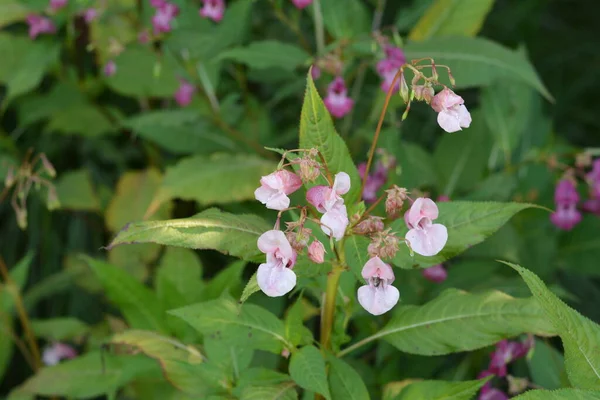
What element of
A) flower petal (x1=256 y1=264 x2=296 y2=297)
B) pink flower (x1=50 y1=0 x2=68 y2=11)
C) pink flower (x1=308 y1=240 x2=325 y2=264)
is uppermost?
pink flower (x1=308 y1=240 x2=325 y2=264)

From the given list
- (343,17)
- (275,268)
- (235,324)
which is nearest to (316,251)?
(275,268)

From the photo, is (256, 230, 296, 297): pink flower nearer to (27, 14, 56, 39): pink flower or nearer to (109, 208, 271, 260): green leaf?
(109, 208, 271, 260): green leaf

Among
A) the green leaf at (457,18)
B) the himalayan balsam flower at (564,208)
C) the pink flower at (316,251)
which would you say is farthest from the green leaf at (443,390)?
the green leaf at (457,18)

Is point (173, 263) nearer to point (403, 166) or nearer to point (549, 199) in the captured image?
point (403, 166)

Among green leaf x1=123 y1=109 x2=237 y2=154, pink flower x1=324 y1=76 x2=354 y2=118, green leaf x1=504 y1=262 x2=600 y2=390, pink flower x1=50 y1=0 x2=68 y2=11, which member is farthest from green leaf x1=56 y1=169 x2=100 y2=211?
green leaf x1=504 y1=262 x2=600 y2=390

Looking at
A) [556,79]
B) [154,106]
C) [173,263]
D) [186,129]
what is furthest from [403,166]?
[556,79]

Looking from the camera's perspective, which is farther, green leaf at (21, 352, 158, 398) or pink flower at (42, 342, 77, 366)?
pink flower at (42, 342, 77, 366)
